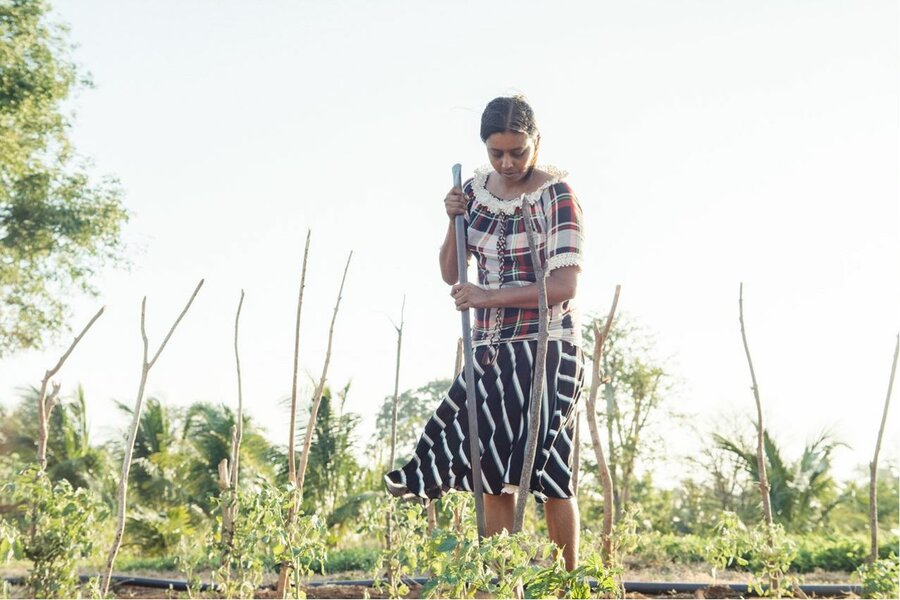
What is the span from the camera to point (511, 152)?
2.35 meters

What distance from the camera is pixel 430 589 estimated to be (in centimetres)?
181

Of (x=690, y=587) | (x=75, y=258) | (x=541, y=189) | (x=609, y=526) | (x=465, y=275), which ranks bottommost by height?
(x=690, y=587)

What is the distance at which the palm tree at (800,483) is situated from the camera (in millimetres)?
12953

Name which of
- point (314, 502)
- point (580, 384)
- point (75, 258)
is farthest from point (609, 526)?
point (75, 258)

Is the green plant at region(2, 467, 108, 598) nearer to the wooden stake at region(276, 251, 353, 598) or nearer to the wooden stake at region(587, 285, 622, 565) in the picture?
the wooden stake at region(276, 251, 353, 598)

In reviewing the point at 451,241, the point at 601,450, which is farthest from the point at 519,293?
the point at 601,450

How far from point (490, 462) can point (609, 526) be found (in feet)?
8.23

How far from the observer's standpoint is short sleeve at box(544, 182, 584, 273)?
2.33m

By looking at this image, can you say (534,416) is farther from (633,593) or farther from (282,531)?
(633,593)

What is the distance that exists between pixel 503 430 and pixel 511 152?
76 cm

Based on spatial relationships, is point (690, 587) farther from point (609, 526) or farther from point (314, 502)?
point (314, 502)

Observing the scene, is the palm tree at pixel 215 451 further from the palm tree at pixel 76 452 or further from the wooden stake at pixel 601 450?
the wooden stake at pixel 601 450

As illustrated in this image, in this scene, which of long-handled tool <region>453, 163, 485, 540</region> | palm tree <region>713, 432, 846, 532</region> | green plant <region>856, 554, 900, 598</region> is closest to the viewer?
long-handled tool <region>453, 163, 485, 540</region>

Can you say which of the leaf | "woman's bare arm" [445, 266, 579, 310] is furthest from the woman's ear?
the leaf
